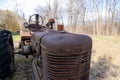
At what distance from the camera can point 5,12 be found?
42969mm

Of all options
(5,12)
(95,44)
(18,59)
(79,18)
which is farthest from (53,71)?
(5,12)

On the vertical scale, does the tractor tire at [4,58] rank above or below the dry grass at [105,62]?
above

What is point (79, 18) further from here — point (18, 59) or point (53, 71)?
point (53, 71)

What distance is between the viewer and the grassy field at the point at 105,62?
543 cm

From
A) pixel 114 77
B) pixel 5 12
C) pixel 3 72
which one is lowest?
pixel 114 77

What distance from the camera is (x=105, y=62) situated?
20.4 feet

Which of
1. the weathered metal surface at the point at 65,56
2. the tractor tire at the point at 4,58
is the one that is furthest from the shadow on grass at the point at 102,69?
the weathered metal surface at the point at 65,56

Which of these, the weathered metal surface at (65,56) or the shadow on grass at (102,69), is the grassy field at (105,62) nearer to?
the shadow on grass at (102,69)

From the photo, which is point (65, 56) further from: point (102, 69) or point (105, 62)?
point (105, 62)

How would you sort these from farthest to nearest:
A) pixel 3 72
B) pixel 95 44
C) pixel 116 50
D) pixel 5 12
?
pixel 5 12 < pixel 95 44 < pixel 116 50 < pixel 3 72

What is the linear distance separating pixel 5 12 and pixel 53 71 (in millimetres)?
42386

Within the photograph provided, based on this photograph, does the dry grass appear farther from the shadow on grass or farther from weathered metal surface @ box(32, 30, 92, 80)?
weathered metal surface @ box(32, 30, 92, 80)

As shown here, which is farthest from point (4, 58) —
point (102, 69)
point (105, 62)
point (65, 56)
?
point (105, 62)

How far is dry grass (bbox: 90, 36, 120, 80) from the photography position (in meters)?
5.43
